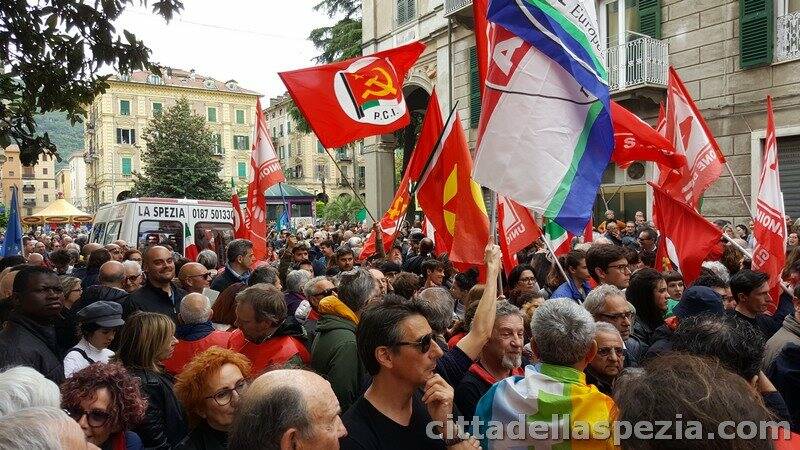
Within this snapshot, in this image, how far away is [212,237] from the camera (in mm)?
12539

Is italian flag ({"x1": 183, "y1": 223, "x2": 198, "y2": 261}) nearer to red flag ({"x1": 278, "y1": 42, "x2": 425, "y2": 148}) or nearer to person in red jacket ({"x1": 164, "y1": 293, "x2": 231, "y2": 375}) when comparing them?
red flag ({"x1": 278, "y1": 42, "x2": 425, "y2": 148})

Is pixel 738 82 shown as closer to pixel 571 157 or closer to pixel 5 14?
pixel 571 157

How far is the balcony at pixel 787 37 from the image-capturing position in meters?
11.3

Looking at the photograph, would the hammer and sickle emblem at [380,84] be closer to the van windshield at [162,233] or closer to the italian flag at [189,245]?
the italian flag at [189,245]

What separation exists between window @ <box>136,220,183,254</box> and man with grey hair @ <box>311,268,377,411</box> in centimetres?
908

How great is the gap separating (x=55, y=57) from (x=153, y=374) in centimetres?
445

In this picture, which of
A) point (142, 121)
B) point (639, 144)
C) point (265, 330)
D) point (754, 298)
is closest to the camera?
point (265, 330)

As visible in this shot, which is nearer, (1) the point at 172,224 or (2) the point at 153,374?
(2) the point at 153,374

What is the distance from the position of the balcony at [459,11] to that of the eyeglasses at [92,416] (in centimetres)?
1568

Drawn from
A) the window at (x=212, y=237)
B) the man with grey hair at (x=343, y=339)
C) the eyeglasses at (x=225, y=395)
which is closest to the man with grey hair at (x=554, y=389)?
the man with grey hair at (x=343, y=339)

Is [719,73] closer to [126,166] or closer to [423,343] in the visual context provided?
[423,343]

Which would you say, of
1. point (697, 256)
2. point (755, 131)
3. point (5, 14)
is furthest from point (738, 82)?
point (5, 14)

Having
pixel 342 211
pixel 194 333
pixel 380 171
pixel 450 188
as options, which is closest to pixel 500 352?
pixel 194 333

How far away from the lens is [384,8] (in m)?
21.5
